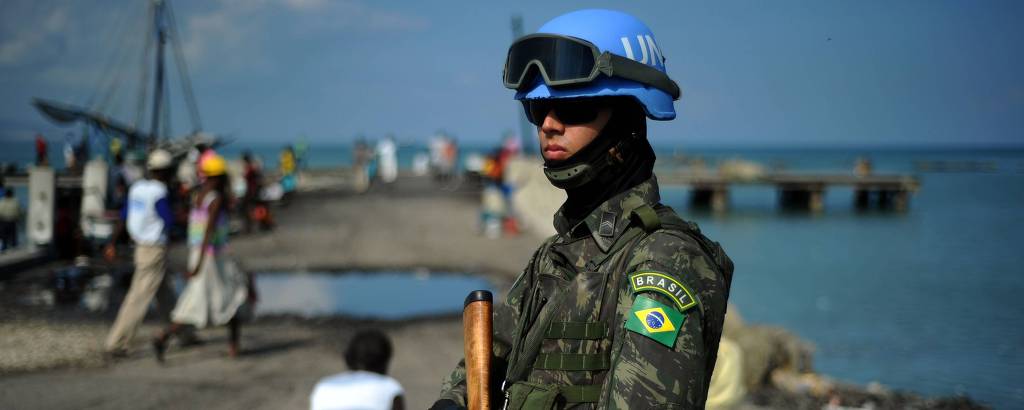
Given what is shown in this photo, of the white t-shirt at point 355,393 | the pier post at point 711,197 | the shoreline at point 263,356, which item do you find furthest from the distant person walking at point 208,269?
the pier post at point 711,197

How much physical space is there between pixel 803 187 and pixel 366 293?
46.1 meters

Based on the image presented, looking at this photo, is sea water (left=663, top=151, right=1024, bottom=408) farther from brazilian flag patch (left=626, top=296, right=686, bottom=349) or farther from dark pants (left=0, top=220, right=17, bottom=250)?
brazilian flag patch (left=626, top=296, right=686, bottom=349)

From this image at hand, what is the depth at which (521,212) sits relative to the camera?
20.2 metres

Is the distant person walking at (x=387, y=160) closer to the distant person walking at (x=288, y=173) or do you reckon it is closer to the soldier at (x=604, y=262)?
the distant person walking at (x=288, y=173)

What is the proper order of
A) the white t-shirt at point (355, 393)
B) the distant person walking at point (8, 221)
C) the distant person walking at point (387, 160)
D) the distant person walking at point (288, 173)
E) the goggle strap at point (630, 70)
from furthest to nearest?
the distant person walking at point (387, 160), the distant person walking at point (288, 173), the distant person walking at point (8, 221), the white t-shirt at point (355, 393), the goggle strap at point (630, 70)

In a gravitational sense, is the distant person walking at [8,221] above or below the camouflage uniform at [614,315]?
below

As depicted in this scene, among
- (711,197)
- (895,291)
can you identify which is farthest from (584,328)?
(711,197)

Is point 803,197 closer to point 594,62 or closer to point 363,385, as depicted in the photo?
point 363,385

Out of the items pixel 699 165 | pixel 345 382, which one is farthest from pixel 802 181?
pixel 345 382

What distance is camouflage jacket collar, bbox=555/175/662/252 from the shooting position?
200cm

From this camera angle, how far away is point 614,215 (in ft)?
6.72

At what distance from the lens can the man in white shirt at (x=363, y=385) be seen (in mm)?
4475

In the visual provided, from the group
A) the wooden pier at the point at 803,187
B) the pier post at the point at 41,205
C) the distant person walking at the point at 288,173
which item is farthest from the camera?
the wooden pier at the point at 803,187

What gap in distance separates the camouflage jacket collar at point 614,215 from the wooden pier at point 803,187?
51.7 m
